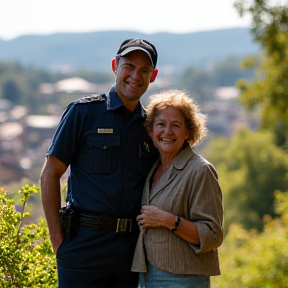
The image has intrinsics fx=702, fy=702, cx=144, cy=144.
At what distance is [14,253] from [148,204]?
2.95 ft

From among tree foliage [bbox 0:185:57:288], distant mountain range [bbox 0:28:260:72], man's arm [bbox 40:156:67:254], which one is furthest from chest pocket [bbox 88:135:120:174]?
distant mountain range [bbox 0:28:260:72]

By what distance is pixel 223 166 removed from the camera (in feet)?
151

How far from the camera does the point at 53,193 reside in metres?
3.29

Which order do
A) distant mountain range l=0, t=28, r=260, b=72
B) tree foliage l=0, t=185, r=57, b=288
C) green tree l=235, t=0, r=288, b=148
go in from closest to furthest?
1. tree foliage l=0, t=185, r=57, b=288
2. green tree l=235, t=0, r=288, b=148
3. distant mountain range l=0, t=28, r=260, b=72

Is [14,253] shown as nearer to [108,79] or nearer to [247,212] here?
[247,212]

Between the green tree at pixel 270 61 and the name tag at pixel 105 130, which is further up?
the green tree at pixel 270 61

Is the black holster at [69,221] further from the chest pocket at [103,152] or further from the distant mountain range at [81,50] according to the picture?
the distant mountain range at [81,50]

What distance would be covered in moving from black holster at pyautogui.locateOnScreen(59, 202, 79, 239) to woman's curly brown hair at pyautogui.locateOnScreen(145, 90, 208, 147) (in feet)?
1.70

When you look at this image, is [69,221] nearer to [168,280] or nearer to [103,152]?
[103,152]

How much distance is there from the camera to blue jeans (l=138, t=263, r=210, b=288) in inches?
122

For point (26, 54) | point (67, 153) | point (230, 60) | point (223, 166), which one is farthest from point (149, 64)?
point (26, 54)

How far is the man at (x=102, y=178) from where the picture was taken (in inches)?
126

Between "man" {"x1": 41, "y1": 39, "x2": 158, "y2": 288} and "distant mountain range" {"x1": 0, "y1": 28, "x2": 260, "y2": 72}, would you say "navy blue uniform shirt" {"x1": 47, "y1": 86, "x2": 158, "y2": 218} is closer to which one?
"man" {"x1": 41, "y1": 39, "x2": 158, "y2": 288}

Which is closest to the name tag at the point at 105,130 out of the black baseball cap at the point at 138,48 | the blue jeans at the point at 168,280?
the black baseball cap at the point at 138,48
